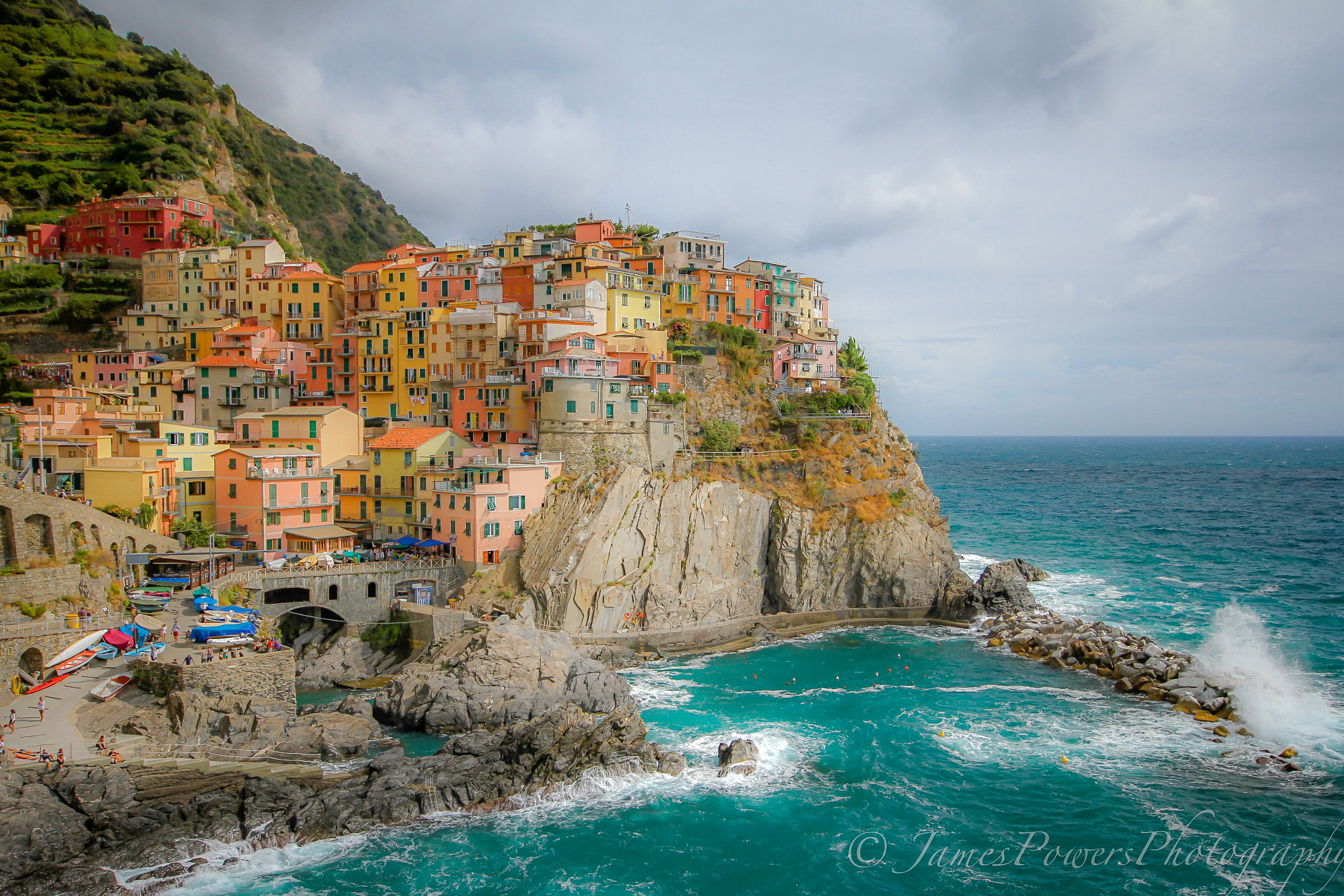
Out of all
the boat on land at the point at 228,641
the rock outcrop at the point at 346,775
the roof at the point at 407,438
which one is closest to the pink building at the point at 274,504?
the roof at the point at 407,438

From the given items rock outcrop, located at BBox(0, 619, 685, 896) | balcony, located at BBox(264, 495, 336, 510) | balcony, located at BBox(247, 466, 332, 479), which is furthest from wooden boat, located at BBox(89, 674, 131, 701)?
balcony, located at BBox(247, 466, 332, 479)

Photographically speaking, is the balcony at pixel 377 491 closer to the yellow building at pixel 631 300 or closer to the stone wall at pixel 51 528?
the stone wall at pixel 51 528

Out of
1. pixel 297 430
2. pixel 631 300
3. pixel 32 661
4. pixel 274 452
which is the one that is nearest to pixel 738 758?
pixel 32 661

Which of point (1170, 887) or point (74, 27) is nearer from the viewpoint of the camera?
point (1170, 887)

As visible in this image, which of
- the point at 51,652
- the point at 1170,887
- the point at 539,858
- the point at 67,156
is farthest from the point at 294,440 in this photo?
the point at 67,156

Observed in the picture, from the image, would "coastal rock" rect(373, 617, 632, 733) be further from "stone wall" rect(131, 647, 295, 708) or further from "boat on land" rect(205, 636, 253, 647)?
"boat on land" rect(205, 636, 253, 647)

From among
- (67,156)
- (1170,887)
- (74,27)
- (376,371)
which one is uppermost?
(74,27)

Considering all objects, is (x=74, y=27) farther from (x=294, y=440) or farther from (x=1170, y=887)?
(x=1170, y=887)
